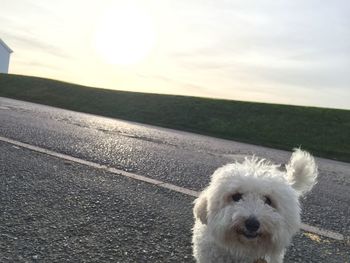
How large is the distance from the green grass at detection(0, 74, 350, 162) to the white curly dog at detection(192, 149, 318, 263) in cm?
1830

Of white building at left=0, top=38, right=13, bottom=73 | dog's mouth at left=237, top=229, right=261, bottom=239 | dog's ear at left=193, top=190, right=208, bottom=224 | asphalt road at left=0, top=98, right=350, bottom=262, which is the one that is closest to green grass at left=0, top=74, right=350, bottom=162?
asphalt road at left=0, top=98, right=350, bottom=262

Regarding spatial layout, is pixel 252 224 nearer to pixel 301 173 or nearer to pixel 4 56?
pixel 301 173

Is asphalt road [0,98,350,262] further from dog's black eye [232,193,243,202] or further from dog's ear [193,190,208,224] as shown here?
dog's black eye [232,193,243,202]

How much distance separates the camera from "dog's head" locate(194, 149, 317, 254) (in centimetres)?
395

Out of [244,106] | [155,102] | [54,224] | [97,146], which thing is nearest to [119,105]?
[155,102]

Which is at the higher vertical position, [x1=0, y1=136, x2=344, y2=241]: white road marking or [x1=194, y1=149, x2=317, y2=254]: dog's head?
[x1=194, y1=149, x2=317, y2=254]: dog's head

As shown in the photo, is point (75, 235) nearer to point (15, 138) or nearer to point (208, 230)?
point (208, 230)

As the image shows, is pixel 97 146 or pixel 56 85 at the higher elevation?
pixel 56 85

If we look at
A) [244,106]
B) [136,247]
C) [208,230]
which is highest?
[244,106]

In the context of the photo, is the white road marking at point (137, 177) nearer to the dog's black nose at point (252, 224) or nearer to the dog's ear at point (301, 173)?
the dog's ear at point (301, 173)

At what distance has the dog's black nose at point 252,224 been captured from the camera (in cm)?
390

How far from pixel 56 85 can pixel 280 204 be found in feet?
137

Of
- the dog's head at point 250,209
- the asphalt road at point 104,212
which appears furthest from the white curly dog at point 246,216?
the asphalt road at point 104,212

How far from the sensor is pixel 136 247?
486 cm
